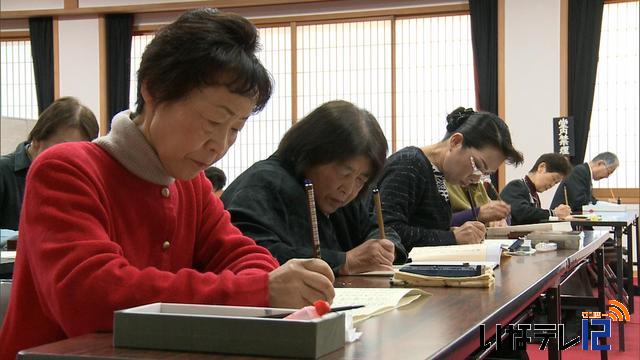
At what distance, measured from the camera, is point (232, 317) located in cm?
83

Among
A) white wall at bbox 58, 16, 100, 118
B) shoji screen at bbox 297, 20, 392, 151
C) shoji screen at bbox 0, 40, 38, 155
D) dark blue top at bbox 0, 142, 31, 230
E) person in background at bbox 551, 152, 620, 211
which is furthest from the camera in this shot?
shoji screen at bbox 0, 40, 38, 155

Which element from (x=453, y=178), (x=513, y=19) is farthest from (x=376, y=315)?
(x=513, y=19)

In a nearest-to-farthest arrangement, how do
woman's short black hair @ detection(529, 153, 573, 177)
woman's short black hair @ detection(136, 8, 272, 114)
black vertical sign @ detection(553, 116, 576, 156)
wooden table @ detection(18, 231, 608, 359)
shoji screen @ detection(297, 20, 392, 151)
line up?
wooden table @ detection(18, 231, 608, 359)
woman's short black hair @ detection(136, 8, 272, 114)
woman's short black hair @ detection(529, 153, 573, 177)
black vertical sign @ detection(553, 116, 576, 156)
shoji screen @ detection(297, 20, 392, 151)

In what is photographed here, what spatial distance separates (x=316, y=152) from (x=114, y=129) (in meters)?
0.69

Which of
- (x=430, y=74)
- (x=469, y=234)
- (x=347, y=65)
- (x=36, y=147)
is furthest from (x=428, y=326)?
(x=347, y=65)

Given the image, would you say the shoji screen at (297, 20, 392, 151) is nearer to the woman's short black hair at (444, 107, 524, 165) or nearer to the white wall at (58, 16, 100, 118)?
the white wall at (58, 16, 100, 118)

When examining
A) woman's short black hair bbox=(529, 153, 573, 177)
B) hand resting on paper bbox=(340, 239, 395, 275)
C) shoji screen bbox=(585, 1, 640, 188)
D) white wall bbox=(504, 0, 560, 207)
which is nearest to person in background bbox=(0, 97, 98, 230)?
hand resting on paper bbox=(340, 239, 395, 275)

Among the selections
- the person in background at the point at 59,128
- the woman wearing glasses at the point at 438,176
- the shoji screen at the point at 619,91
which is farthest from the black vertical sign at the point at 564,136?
the person in background at the point at 59,128

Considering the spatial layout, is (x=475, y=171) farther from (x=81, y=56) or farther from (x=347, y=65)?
(x=81, y=56)

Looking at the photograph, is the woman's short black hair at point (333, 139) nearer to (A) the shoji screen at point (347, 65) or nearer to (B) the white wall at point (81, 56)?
(A) the shoji screen at point (347, 65)

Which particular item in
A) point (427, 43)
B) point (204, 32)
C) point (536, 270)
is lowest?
point (536, 270)

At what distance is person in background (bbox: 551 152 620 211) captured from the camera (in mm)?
6359

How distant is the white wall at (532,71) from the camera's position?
6863 millimetres

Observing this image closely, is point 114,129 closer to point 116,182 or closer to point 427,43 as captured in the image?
point 116,182
